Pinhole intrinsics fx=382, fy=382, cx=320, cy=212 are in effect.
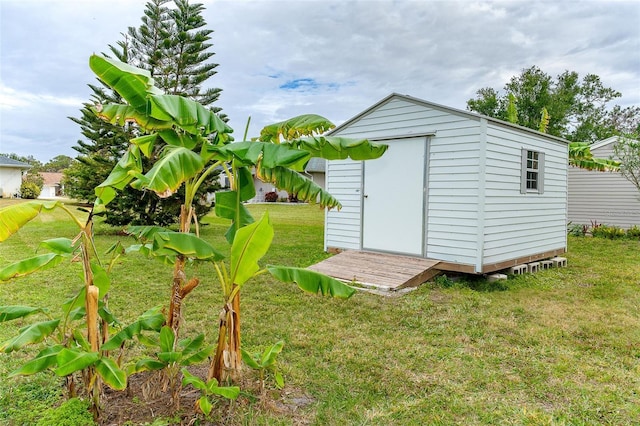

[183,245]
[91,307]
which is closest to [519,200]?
[183,245]

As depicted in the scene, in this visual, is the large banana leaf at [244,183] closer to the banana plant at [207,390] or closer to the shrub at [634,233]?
the banana plant at [207,390]

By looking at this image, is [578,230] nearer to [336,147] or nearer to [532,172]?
[532,172]

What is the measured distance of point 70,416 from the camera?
2121mm

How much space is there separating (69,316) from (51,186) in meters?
42.6

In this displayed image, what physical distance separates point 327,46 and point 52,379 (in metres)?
8.49

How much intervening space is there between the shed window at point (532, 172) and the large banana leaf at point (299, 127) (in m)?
5.09

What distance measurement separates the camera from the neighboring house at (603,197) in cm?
1252

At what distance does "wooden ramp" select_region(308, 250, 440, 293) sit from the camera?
571 cm

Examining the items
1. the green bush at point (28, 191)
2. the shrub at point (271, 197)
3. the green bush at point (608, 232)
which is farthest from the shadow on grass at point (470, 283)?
the green bush at point (28, 191)

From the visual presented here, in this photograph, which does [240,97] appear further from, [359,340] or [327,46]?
[359,340]

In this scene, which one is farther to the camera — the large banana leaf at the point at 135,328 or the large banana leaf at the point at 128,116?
the large banana leaf at the point at 128,116

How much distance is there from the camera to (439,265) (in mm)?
6328

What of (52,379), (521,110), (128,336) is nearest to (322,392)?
(128,336)

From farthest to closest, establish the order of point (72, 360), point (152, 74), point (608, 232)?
point (608, 232)
point (152, 74)
point (72, 360)
